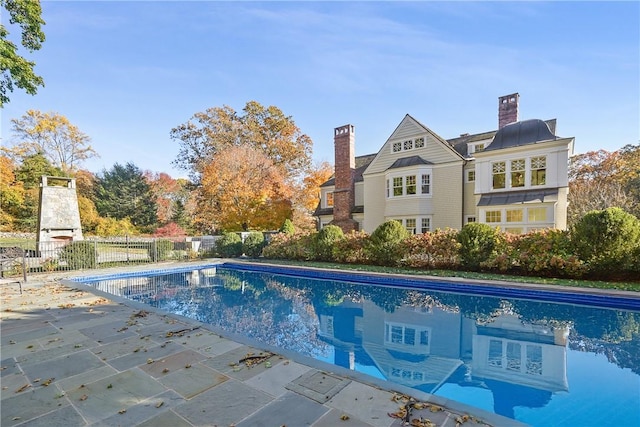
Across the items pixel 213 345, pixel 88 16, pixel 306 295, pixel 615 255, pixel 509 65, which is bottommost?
pixel 306 295

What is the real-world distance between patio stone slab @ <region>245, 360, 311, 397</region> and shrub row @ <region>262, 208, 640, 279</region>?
911cm

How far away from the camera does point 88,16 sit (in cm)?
956

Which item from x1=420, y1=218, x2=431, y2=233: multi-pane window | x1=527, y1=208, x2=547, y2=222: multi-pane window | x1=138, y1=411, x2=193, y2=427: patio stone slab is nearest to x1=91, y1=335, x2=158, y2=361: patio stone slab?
x1=138, y1=411, x2=193, y2=427: patio stone slab

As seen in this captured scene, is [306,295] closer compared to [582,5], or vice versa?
[582,5]

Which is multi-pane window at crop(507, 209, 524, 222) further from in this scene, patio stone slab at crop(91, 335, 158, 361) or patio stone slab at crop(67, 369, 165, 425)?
patio stone slab at crop(67, 369, 165, 425)

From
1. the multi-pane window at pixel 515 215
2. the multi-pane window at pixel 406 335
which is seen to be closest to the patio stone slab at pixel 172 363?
the multi-pane window at pixel 406 335

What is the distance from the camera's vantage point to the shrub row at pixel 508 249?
8.45 metres

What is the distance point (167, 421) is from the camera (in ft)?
8.32

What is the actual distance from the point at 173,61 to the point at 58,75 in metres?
4.85

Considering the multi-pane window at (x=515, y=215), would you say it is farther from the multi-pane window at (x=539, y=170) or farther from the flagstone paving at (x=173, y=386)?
the flagstone paving at (x=173, y=386)

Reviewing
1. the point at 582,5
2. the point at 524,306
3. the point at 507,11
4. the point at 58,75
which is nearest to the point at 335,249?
the point at 524,306

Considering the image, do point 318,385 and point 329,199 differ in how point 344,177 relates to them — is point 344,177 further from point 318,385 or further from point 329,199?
point 318,385

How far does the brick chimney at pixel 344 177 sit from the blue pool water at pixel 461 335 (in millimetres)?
9315

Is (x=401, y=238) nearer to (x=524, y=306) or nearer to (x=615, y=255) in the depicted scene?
(x=524, y=306)
